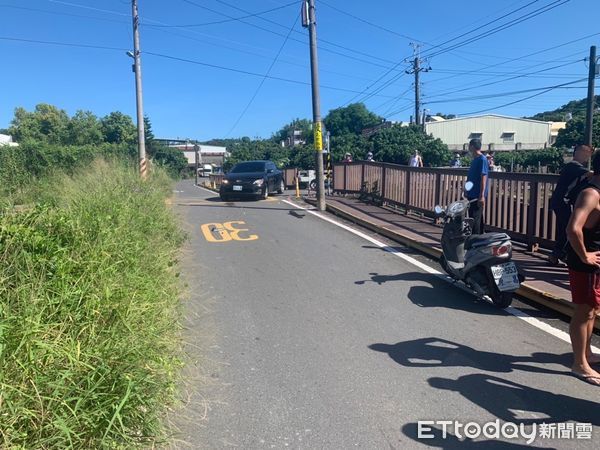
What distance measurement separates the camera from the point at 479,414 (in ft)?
11.0

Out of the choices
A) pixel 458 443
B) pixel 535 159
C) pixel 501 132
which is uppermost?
pixel 501 132

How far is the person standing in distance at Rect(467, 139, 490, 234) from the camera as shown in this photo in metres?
7.24

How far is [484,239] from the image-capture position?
5.70 metres

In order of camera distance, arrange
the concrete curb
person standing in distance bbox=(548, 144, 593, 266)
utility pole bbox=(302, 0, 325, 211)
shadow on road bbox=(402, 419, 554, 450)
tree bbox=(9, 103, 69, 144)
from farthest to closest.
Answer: tree bbox=(9, 103, 69, 144), utility pole bbox=(302, 0, 325, 211), person standing in distance bbox=(548, 144, 593, 266), the concrete curb, shadow on road bbox=(402, 419, 554, 450)

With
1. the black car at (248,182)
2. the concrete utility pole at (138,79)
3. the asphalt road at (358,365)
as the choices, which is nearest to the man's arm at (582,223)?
the asphalt road at (358,365)

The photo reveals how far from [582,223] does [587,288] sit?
1.70 ft

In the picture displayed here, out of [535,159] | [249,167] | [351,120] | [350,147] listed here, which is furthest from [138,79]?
[351,120]

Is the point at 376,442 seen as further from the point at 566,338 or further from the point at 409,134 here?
the point at 409,134

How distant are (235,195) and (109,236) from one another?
1293cm

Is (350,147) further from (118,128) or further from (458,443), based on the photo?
(458,443)

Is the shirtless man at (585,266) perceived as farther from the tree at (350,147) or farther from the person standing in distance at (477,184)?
the tree at (350,147)

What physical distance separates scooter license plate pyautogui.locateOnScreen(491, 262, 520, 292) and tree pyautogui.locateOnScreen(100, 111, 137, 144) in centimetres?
6783

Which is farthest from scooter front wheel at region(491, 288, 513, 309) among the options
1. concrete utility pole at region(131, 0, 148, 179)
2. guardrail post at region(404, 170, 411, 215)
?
concrete utility pole at region(131, 0, 148, 179)

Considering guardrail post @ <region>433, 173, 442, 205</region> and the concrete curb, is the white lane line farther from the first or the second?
guardrail post @ <region>433, 173, 442, 205</region>
